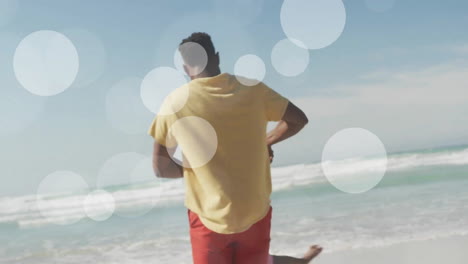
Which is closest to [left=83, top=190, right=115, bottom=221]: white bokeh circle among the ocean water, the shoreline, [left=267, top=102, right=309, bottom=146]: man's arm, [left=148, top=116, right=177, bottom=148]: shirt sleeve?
the ocean water

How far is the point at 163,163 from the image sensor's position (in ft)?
7.00

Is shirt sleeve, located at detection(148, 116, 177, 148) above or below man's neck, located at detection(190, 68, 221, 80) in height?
below

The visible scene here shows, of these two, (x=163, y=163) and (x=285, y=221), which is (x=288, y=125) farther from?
(x=285, y=221)

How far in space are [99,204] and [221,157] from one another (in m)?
19.6

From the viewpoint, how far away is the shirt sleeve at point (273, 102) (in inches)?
84.7

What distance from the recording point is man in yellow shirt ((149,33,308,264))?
207cm

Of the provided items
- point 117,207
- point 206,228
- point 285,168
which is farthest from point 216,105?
point 285,168

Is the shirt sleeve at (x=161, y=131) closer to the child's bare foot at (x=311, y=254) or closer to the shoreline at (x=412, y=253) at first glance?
the child's bare foot at (x=311, y=254)

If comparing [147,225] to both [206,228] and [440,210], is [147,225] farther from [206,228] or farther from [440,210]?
[206,228]

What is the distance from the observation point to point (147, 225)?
1214 cm

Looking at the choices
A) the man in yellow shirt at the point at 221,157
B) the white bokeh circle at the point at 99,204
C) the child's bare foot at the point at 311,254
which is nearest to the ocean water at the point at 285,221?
the white bokeh circle at the point at 99,204

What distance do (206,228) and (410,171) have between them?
2006 cm

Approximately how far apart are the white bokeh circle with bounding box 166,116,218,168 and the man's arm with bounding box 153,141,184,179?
0.16ft

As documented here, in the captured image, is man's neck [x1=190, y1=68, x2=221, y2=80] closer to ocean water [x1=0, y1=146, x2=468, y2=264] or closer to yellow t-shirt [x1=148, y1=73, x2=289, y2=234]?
yellow t-shirt [x1=148, y1=73, x2=289, y2=234]
